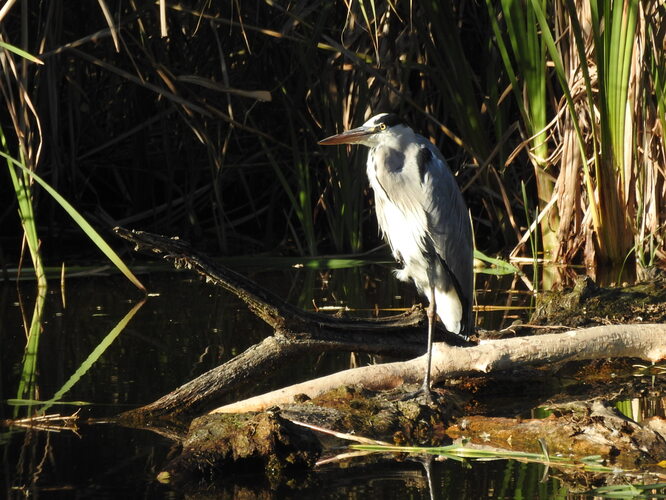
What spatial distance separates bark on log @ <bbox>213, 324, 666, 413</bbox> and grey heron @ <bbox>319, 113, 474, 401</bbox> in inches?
22.8

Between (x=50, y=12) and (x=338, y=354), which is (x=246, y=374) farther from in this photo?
(x=50, y=12)

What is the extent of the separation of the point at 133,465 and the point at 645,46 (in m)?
3.69

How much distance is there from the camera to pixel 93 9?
21.1 ft

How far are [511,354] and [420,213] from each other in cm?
91

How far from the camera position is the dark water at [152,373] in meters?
2.73

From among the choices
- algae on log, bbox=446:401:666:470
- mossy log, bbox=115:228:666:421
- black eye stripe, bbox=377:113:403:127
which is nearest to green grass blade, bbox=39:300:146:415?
mossy log, bbox=115:228:666:421

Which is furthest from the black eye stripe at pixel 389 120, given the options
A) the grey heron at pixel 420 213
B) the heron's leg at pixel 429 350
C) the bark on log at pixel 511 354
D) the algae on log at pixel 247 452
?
the algae on log at pixel 247 452

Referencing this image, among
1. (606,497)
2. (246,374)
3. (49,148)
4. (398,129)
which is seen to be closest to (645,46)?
(398,129)

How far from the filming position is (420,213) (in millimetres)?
4504

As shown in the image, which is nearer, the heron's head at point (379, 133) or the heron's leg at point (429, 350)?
the heron's leg at point (429, 350)

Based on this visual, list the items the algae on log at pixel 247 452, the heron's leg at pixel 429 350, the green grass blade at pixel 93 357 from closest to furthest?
the algae on log at pixel 247 452
the heron's leg at pixel 429 350
the green grass blade at pixel 93 357

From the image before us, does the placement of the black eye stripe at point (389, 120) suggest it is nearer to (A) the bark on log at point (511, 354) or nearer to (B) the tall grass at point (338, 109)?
(B) the tall grass at point (338, 109)

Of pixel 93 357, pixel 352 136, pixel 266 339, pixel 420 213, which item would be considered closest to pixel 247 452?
pixel 266 339

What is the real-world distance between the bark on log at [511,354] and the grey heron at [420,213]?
0.58 metres
